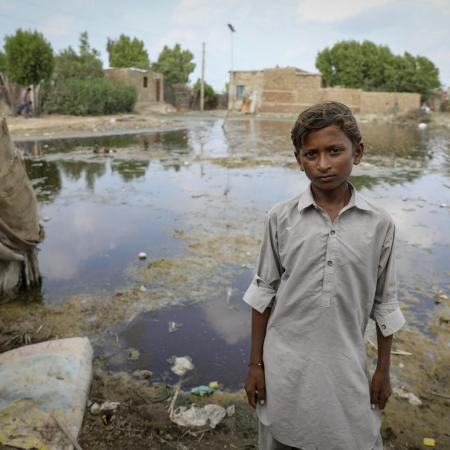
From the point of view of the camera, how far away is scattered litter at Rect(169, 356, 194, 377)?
2920mm

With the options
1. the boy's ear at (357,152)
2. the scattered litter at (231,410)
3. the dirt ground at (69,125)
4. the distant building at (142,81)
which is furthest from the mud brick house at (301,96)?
the boy's ear at (357,152)

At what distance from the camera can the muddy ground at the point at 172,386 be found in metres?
2.34

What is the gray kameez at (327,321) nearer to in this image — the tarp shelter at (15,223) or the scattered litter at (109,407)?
the scattered litter at (109,407)

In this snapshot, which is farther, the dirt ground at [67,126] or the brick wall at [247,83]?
the brick wall at [247,83]

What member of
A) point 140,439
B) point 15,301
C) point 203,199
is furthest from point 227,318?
point 203,199

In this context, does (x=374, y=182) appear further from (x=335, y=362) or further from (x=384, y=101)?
(x=384, y=101)

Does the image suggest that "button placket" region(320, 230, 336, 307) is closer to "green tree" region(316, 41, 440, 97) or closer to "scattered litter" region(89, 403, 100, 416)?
"scattered litter" region(89, 403, 100, 416)

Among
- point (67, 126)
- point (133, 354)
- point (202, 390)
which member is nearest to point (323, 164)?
point (202, 390)

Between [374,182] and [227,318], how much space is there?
614 centimetres

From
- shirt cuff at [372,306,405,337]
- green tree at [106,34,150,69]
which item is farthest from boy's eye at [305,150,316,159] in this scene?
green tree at [106,34,150,69]

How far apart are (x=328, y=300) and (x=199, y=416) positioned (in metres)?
1.35

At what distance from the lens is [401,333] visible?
3.32 m

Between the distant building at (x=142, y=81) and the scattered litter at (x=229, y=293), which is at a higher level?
the distant building at (x=142, y=81)

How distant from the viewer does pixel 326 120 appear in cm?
148
